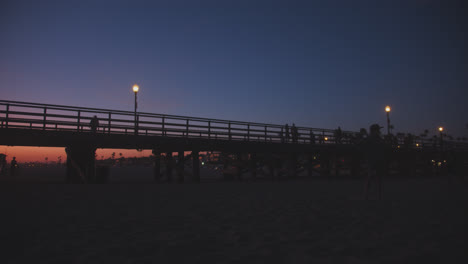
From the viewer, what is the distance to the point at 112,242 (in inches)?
175

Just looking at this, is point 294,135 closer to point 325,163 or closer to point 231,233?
point 325,163

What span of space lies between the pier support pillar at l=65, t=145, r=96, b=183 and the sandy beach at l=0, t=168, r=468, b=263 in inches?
241

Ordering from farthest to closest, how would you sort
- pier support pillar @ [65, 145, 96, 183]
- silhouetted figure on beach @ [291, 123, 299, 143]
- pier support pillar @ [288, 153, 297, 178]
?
pier support pillar @ [288, 153, 297, 178], silhouetted figure on beach @ [291, 123, 299, 143], pier support pillar @ [65, 145, 96, 183]

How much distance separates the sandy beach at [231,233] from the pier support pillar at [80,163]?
6131mm

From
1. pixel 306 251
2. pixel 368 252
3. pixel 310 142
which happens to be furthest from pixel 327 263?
pixel 310 142

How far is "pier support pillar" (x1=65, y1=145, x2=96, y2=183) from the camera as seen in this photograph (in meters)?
14.1

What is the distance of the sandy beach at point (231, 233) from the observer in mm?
3797

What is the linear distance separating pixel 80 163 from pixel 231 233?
12327 mm

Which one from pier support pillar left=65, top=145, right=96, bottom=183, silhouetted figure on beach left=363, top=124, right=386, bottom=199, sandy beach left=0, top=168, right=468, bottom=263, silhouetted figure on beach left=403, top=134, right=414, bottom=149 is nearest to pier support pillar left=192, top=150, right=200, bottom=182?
pier support pillar left=65, top=145, right=96, bottom=183

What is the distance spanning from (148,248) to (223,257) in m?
1.24

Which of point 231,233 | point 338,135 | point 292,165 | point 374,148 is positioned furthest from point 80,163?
point 338,135

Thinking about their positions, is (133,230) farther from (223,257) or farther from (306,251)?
(306,251)

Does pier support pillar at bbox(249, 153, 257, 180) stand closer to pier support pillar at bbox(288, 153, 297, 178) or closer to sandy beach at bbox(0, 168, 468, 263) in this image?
pier support pillar at bbox(288, 153, 297, 178)

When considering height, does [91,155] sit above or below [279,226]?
above
